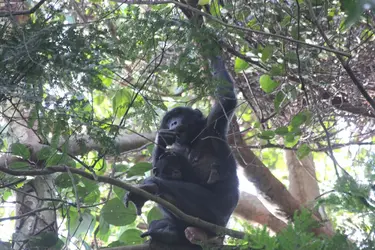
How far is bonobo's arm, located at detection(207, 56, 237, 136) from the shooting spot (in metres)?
3.24

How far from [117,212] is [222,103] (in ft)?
3.05

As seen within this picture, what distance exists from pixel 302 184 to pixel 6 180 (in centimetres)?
337

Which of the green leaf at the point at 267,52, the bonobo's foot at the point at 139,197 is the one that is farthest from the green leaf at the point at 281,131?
the bonobo's foot at the point at 139,197

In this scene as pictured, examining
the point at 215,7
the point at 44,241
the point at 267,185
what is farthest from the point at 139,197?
the point at 267,185

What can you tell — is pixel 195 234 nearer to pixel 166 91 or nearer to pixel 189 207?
pixel 189 207

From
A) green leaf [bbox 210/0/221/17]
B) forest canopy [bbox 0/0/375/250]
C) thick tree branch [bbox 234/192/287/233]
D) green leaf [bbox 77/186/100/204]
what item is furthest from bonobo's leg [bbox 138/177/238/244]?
thick tree branch [bbox 234/192/287/233]

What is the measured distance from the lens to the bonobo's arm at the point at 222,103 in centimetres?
324

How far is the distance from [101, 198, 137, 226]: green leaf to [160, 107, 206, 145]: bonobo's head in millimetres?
652

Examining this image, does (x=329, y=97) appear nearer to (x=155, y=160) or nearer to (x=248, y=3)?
(x=248, y=3)

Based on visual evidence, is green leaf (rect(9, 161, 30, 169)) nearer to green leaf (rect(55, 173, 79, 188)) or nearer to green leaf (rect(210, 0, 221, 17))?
green leaf (rect(55, 173, 79, 188))

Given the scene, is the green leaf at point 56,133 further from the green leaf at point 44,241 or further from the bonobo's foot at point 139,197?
the bonobo's foot at point 139,197

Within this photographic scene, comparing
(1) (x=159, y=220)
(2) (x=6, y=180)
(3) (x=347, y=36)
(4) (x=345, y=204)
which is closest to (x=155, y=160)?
(1) (x=159, y=220)

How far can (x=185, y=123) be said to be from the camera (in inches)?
152

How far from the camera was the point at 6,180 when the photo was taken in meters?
3.05
